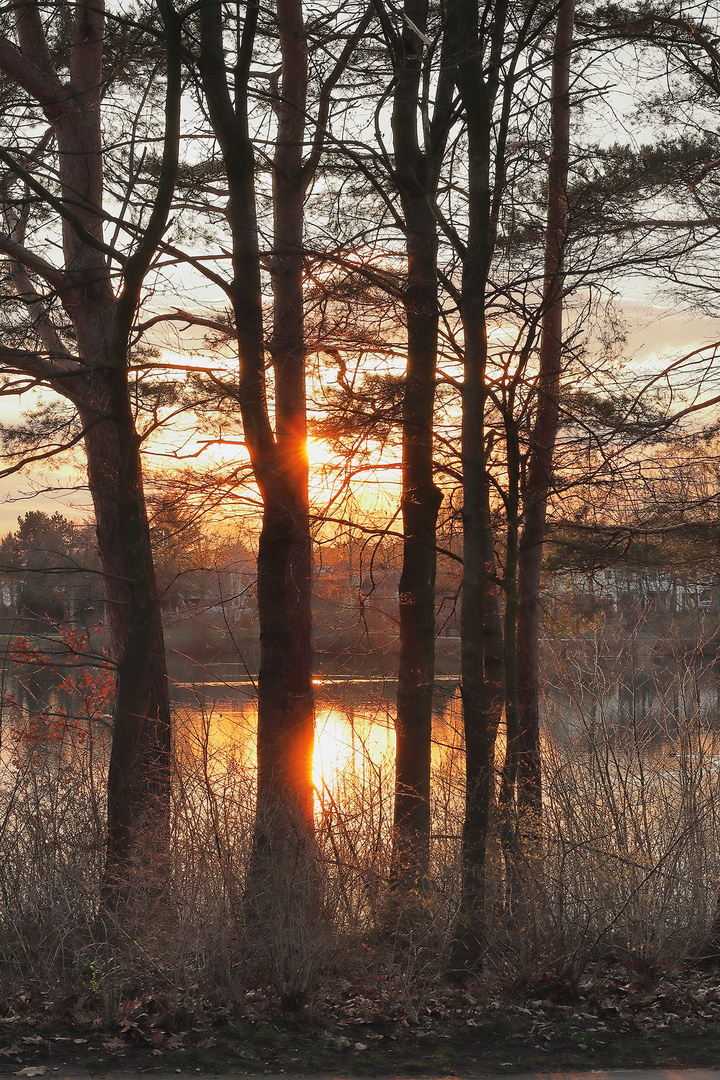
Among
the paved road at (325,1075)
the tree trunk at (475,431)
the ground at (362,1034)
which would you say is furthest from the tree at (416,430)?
the paved road at (325,1075)

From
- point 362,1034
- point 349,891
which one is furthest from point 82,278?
point 362,1034

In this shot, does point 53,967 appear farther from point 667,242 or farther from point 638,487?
point 667,242

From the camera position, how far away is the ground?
4.42 m

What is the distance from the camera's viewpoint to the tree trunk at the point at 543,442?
27.3 feet

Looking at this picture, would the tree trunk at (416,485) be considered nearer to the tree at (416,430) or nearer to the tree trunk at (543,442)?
the tree at (416,430)

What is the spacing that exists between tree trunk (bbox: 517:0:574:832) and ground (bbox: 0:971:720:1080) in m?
1.61

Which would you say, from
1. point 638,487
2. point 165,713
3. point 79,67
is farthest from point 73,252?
point 638,487

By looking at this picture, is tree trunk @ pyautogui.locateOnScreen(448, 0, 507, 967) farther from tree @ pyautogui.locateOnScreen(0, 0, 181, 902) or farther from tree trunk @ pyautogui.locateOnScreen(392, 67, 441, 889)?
tree @ pyautogui.locateOnScreen(0, 0, 181, 902)

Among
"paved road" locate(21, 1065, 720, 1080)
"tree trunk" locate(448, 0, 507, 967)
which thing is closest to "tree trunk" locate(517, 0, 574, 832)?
"tree trunk" locate(448, 0, 507, 967)

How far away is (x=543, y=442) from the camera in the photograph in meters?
10.4

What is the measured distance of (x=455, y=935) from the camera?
587cm

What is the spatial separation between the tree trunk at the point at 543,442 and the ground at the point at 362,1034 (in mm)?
1610

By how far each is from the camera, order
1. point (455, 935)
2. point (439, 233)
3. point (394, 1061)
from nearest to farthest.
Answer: point (394, 1061) < point (455, 935) < point (439, 233)

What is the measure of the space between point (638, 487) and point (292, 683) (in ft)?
14.3
